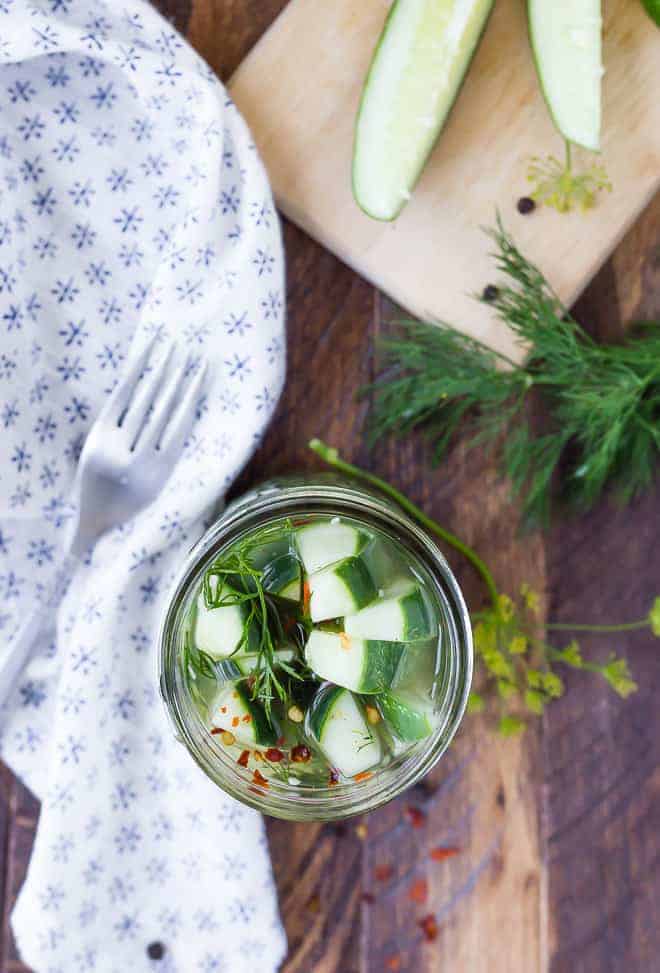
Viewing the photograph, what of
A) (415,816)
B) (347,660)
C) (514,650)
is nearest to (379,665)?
(347,660)

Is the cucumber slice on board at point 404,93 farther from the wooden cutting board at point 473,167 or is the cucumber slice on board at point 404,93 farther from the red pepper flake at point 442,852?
the red pepper flake at point 442,852

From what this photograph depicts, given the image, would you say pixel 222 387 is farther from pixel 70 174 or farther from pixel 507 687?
pixel 507 687

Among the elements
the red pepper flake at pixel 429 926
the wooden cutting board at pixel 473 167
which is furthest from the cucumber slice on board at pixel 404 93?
the red pepper flake at pixel 429 926

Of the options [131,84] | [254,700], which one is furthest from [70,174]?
[254,700]

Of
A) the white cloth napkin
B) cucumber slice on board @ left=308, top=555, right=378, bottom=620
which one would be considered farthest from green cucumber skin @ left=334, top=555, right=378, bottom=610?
the white cloth napkin

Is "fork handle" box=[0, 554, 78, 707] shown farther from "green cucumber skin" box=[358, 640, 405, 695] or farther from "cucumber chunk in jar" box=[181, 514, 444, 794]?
"green cucumber skin" box=[358, 640, 405, 695]
